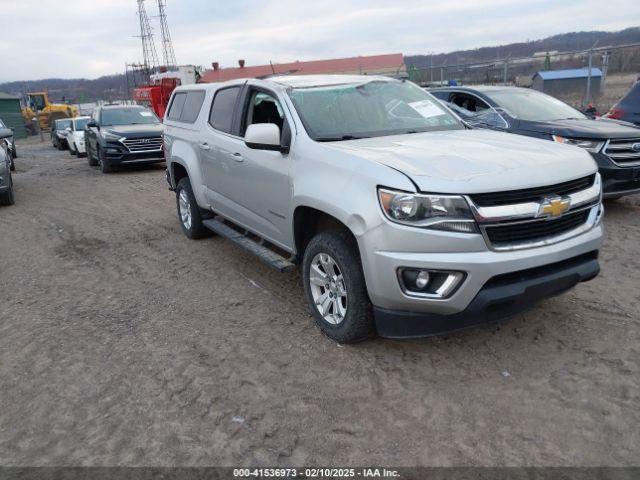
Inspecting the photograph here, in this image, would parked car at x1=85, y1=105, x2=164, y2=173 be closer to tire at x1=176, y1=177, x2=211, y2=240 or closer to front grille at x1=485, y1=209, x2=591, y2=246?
tire at x1=176, y1=177, x2=211, y2=240

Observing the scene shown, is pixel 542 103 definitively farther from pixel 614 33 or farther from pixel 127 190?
pixel 614 33

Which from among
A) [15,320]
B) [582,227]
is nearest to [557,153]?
[582,227]

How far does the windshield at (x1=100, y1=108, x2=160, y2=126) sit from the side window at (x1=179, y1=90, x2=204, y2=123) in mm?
8981

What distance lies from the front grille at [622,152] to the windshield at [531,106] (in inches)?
41.2

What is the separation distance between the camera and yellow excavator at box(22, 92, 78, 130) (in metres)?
40.5

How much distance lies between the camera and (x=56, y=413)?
3.19m

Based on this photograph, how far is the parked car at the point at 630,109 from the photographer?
8.50 meters

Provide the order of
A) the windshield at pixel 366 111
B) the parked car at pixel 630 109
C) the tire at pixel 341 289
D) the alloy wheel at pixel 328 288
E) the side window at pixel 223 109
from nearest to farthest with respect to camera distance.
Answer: the tire at pixel 341 289 < the alloy wheel at pixel 328 288 < the windshield at pixel 366 111 < the side window at pixel 223 109 < the parked car at pixel 630 109

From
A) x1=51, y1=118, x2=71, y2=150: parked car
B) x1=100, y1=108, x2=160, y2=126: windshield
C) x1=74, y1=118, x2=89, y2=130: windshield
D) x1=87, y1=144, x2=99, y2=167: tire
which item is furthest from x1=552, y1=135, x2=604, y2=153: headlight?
x1=51, y1=118, x2=71, y2=150: parked car

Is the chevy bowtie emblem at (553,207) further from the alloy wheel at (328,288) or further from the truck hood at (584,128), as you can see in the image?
the truck hood at (584,128)

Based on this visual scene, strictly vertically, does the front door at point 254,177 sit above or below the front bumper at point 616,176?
above

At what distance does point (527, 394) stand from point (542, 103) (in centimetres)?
612

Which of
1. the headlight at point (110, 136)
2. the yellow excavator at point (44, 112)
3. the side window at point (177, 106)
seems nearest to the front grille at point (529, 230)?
the side window at point (177, 106)

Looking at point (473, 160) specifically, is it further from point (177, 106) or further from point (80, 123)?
point (80, 123)
